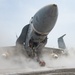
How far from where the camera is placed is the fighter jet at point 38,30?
20.4 metres

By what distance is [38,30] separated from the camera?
2234 centimetres

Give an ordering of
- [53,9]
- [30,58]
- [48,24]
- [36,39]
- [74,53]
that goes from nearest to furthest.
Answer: [53,9] < [48,24] < [36,39] < [30,58] < [74,53]

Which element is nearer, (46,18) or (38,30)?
(46,18)

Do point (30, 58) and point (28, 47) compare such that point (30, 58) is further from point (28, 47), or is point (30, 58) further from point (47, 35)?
point (47, 35)

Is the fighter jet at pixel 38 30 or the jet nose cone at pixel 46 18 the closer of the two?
the jet nose cone at pixel 46 18

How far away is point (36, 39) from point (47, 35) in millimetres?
1322

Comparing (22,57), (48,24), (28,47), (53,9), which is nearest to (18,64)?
(22,57)

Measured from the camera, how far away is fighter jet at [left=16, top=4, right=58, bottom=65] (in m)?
20.4

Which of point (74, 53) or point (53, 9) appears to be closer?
point (53, 9)

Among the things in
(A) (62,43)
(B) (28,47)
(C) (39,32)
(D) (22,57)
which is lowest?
(A) (62,43)

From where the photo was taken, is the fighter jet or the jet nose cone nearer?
the jet nose cone

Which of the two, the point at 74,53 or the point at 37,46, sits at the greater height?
the point at 37,46

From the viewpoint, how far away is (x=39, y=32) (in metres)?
22.5

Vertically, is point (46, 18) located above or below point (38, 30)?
above
